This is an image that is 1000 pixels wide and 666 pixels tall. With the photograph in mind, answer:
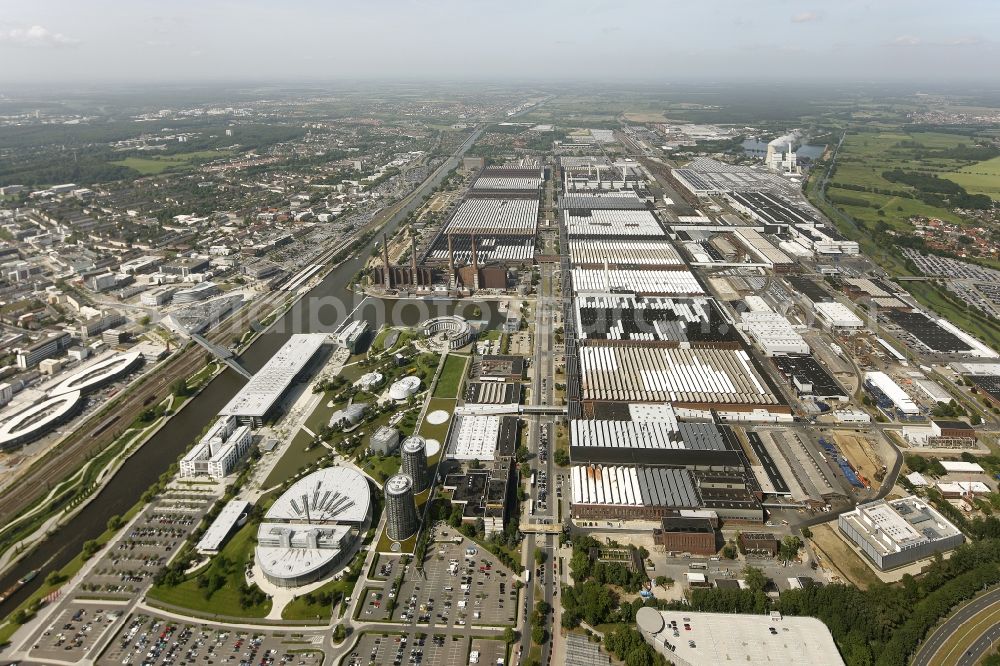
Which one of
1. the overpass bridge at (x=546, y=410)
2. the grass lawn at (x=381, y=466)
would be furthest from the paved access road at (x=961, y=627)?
the grass lawn at (x=381, y=466)

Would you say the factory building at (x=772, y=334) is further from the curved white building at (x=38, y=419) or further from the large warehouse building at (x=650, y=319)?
the curved white building at (x=38, y=419)

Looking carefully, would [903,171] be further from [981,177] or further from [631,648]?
[631,648]

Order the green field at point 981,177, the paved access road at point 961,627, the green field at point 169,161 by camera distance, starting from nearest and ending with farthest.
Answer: the paved access road at point 961,627 → the green field at point 981,177 → the green field at point 169,161

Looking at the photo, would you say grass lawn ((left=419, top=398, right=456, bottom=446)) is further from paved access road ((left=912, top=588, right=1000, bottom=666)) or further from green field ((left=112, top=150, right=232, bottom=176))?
green field ((left=112, top=150, right=232, bottom=176))

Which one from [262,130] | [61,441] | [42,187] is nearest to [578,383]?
[61,441]

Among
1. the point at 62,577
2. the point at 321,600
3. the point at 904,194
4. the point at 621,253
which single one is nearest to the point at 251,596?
the point at 321,600

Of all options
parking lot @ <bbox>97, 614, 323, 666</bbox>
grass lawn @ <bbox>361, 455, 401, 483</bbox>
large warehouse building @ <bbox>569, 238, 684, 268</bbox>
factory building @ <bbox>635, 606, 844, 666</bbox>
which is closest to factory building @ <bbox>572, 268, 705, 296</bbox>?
large warehouse building @ <bbox>569, 238, 684, 268</bbox>
